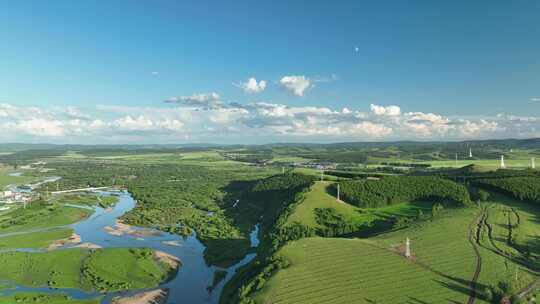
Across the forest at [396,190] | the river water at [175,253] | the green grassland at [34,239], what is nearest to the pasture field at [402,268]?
the river water at [175,253]

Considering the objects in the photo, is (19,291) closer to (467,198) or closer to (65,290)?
(65,290)

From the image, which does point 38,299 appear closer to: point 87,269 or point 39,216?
point 87,269

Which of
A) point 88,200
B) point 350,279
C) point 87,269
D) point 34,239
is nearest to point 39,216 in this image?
point 34,239

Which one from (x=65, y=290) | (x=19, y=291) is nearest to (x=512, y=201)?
(x=65, y=290)

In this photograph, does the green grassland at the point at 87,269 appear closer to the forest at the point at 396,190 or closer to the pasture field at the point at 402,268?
the pasture field at the point at 402,268

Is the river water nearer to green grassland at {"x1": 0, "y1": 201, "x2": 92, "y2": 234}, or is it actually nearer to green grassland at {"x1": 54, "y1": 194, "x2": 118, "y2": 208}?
green grassland at {"x1": 0, "y1": 201, "x2": 92, "y2": 234}
